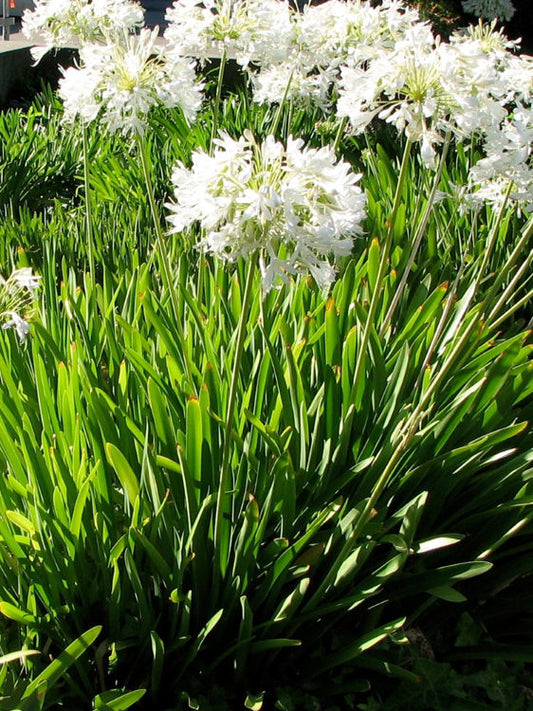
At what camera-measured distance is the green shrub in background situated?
1.62 metres

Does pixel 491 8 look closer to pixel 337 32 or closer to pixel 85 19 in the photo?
pixel 337 32

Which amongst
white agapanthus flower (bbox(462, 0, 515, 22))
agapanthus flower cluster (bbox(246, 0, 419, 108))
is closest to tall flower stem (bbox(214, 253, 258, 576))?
agapanthus flower cluster (bbox(246, 0, 419, 108))

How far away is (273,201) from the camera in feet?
3.76

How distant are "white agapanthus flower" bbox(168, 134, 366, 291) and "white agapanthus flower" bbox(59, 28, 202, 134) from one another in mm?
517

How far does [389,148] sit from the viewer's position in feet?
15.3

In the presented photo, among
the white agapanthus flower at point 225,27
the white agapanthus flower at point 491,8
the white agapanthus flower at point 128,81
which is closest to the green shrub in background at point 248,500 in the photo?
the white agapanthus flower at point 128,81

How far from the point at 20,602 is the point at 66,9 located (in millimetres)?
1569

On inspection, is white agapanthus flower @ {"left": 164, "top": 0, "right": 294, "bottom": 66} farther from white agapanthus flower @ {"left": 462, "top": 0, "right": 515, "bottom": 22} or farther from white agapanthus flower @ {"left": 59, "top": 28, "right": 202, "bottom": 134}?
white agapanthus flower @ {"left": 462, "top": 0, "right": 515, "bottom": 22}

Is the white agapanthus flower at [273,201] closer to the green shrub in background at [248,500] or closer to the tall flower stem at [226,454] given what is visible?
the tall flower stem at [226,454]

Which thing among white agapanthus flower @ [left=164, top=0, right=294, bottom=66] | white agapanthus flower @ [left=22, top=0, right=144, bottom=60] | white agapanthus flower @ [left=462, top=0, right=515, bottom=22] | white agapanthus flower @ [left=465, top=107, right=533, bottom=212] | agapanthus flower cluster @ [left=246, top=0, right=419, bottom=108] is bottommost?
white agapanthus flower @ [left=462, top=0, right=515, bottom=22]

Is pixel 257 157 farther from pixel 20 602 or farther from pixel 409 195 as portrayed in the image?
pixel 409 195

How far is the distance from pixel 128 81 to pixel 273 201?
2.37ft

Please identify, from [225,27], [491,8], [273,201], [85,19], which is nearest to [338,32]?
[225,27]

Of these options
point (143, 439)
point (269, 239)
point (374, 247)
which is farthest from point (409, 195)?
point (269, 239)
